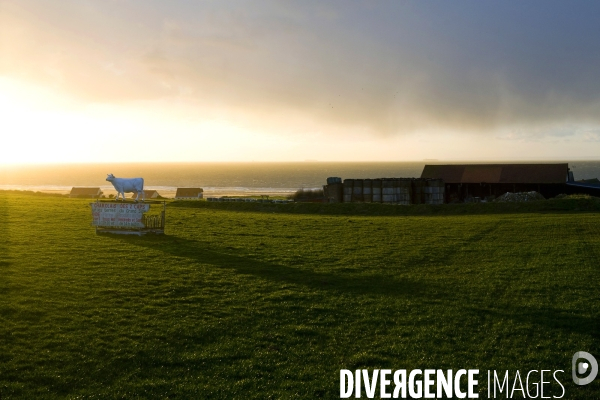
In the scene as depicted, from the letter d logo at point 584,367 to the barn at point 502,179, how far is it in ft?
196

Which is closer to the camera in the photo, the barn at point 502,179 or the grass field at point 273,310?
the grass field at point 273,310

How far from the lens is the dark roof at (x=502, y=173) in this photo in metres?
69.9

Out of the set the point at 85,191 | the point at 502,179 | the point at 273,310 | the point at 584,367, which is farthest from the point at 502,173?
the point at 85,191

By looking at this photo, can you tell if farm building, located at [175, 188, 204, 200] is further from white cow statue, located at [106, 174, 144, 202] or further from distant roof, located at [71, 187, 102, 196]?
white cow statue, located at [106, 174, 144, 202]

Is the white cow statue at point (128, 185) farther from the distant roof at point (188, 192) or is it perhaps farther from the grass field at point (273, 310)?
the distant roof at point (188, 192)

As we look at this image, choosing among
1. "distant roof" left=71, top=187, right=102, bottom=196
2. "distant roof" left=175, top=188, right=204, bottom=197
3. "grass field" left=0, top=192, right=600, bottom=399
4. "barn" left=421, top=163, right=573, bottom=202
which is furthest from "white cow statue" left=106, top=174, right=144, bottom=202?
"distant roof" left=175, top=188, right=204, bottom=197

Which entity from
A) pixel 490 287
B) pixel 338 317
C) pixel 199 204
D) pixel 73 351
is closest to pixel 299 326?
pixel 338 317

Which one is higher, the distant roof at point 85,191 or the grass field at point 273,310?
the distant roof at point 85,191

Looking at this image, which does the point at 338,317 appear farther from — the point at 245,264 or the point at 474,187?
the point at 474,187

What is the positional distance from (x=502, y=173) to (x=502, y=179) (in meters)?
1.66

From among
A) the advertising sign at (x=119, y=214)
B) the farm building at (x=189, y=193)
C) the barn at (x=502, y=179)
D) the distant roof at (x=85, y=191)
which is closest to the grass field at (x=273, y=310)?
Result: the advertising sign at (x=119, y=214)

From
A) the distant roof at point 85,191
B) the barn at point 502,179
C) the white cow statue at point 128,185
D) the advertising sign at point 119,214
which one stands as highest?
the barn at point 502,179

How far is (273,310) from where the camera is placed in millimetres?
16469

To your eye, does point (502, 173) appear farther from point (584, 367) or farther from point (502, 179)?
point (584, 367)
